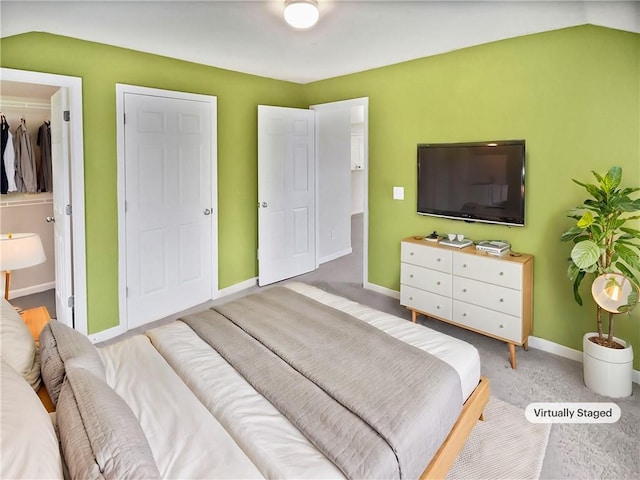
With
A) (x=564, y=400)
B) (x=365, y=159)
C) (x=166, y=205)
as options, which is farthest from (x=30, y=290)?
(x=564, y=400)

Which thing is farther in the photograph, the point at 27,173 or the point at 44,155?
the point at 44,155

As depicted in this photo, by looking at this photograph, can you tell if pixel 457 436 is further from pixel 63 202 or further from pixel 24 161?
pixel 24 161

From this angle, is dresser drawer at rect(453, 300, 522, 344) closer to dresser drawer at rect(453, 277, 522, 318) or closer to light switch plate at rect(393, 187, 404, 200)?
dresser drawer at rect(453, 277, 522, 318)

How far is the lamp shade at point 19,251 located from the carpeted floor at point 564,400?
2162 millimetres

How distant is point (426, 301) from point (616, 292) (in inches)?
54.6

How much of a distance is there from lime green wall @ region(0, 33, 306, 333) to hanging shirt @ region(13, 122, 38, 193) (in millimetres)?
1404

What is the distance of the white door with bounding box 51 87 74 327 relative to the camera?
3.06m

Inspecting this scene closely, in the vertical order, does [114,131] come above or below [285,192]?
above

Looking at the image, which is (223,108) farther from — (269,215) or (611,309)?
(611,309)

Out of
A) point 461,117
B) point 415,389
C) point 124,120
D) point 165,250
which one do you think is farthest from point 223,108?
point 415,389

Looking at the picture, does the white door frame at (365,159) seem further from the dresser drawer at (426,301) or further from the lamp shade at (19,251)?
the lamp shade at (19,251)

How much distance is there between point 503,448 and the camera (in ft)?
6.66

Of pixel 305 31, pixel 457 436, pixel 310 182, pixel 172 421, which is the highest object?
pixel 305 31

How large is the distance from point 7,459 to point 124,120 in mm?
2994
